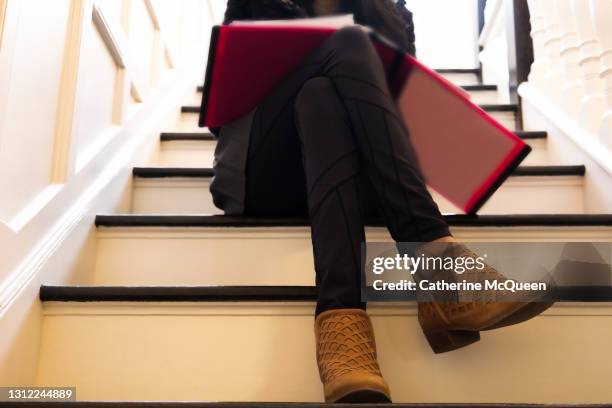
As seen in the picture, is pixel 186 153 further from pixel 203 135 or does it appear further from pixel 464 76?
pixel 464 76

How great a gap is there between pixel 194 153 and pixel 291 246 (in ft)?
2.38

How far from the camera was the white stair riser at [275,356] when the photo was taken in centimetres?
93

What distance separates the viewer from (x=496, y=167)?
112 centimetres

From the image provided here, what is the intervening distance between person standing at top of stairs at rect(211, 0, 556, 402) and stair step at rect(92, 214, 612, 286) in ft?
0.16

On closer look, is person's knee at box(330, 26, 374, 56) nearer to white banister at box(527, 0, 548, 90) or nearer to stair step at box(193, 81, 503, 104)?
white banister at box(527, 0, 548, 90)

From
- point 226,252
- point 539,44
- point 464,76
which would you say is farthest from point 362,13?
point 464,76

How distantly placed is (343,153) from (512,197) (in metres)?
0.66

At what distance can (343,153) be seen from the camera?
968 millimetres

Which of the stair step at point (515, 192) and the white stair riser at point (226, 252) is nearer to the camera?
the white stair riser at point (226, 252)

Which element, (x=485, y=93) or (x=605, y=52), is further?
(x=485, y=93)

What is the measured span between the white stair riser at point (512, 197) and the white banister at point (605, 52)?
13 centimetres

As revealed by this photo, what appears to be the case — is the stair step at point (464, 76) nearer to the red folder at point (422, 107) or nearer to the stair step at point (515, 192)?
the stair step at point (515, 192)

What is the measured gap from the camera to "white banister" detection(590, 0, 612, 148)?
1.37 meters

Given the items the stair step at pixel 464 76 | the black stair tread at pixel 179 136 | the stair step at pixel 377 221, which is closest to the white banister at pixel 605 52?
the stair step at pixel 377 221
